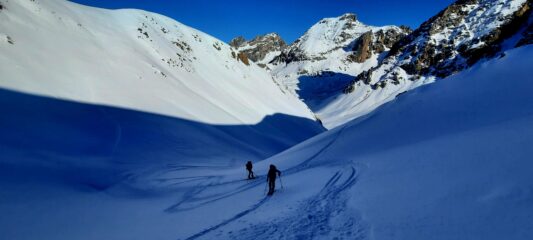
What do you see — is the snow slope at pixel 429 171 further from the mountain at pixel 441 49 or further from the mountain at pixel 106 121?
the mountain at pixel 441 49

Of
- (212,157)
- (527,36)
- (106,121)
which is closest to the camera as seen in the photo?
(106,121)

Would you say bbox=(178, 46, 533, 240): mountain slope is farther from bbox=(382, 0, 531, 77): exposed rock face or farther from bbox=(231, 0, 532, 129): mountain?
bbox=(382, 0, 531, 77): exposed rock face

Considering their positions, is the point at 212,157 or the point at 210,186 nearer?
the point at 210,186

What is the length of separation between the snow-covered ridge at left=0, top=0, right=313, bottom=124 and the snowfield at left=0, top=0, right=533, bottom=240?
225mm

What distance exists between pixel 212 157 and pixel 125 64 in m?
18.2

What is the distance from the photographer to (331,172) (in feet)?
59.0

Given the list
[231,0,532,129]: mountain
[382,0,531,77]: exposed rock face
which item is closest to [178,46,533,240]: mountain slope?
[231,0,532,129]: mountain

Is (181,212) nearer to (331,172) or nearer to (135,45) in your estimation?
(331,172)

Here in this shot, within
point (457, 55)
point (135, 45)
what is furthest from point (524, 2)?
point (135, 45)

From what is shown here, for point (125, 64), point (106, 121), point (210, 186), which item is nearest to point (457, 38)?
point (125, 64)

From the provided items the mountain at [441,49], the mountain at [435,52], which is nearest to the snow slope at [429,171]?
the mountain at [441,49]

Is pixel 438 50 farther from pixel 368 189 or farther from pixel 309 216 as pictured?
pixel 309 216

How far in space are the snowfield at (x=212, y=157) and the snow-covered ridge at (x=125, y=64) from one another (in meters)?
0.22

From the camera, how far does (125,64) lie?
41.9 metres
